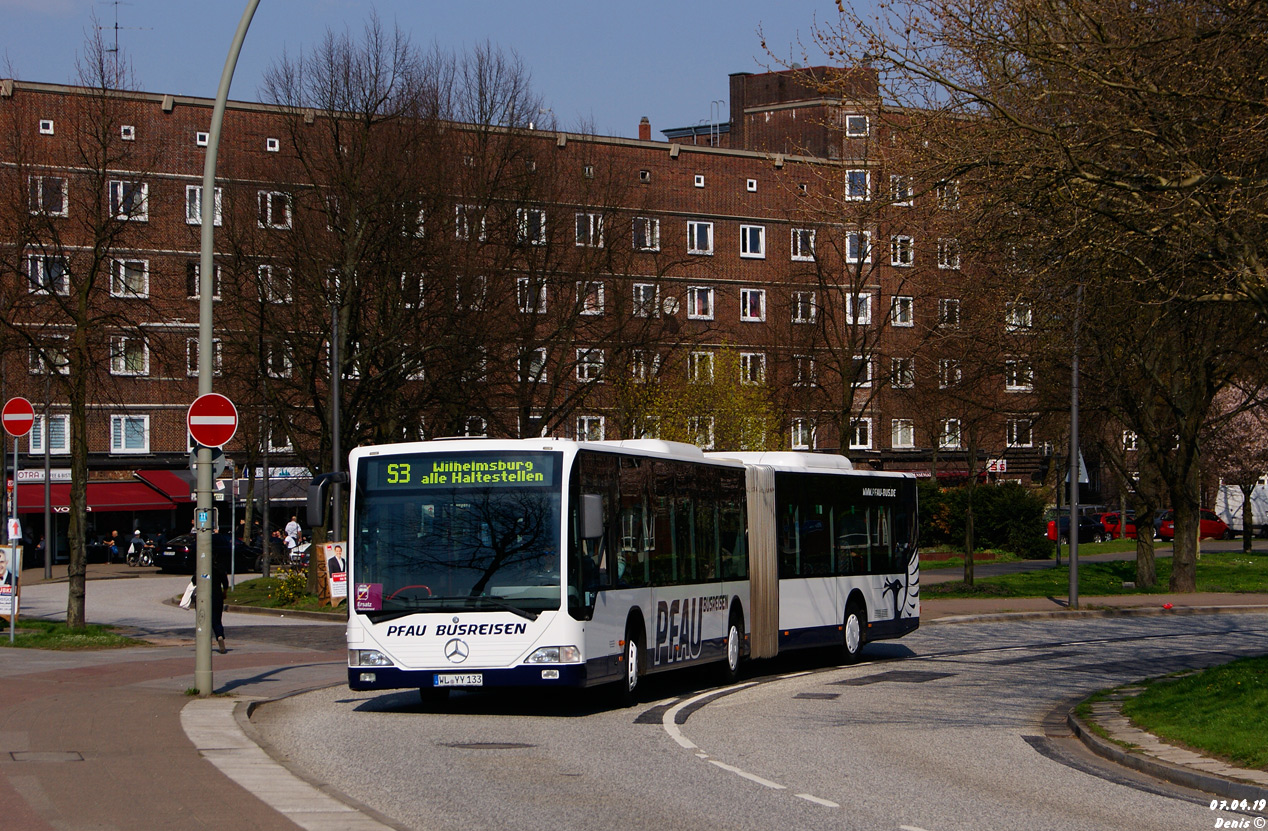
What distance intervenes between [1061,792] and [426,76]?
30898mm

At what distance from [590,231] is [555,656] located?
30845mm

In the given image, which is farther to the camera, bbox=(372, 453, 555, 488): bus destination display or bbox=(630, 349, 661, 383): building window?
bbox=(630, 349, 661, 383): building window

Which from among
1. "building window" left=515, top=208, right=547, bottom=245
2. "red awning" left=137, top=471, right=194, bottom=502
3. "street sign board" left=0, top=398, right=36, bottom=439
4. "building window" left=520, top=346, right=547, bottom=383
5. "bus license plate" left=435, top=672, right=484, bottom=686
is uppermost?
"building window" left=515, top=208, right=547, bottom=245

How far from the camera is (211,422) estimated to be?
50.0 ft

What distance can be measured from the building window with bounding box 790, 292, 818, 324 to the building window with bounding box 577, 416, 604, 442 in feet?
26.9

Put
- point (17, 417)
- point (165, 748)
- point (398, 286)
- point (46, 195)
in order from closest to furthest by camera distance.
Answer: point (165, 748), point (17, 417), point (46, 195), point (398, 286)

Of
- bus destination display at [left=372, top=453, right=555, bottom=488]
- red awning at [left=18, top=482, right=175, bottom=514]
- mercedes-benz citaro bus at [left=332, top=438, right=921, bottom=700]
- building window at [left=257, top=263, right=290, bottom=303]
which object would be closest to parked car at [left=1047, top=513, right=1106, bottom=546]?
red awning at [left=18, top=482, right=175, bottom=514]

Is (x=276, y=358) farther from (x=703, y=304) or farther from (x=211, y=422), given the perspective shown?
(x=703, y=304)

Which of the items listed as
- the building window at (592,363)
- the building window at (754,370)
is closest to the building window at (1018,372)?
the building window at (592,363)

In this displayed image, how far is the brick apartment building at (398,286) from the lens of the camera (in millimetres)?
23844

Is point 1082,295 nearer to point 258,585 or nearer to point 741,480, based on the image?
point 741,480
